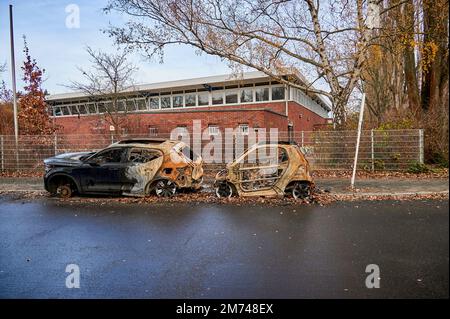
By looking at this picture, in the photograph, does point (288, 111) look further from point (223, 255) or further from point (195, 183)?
point (223, 255)

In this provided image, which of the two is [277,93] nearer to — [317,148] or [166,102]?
[166,102]

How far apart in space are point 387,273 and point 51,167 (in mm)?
9976

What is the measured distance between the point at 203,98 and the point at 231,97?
2.85m

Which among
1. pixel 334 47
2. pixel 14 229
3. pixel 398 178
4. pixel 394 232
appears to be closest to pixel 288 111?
pixel 334 47

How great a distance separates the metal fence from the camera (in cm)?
1288

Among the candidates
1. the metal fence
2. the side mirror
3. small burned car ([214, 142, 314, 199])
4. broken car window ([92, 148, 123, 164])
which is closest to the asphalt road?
small burned car ([214, 142, 314, 199])

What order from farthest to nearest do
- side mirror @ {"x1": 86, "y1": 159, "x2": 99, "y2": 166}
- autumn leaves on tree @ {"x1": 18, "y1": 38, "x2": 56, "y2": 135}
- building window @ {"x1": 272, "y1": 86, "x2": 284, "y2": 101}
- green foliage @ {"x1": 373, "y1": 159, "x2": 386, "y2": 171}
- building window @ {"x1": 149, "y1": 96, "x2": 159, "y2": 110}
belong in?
building window @ {"x1": 149, "y1": 96, "x2": 159, "y2": 110}, building window @ {"x1": 272, "y1": 86, "x2": 284, "y2": 101}, autumn leaves on tree @ {"x1": 18, "y1": 38, "x2": 56, "y2": 135}, green foliage @ {"x1": 373, "y1": 159, "x2": 386, "y2": 171}, side mirror @ {"x1": 86, "y1": 159, "x2": 99, "y2": 166}

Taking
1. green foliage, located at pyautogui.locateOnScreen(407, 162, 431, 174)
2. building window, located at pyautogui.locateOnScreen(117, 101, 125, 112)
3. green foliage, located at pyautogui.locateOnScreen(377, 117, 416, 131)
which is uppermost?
building window, located at pyautogui.locateOnScreen(117, 101, 125, 112)

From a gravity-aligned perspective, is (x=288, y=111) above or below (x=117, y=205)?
above

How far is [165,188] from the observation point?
9594 millimetres

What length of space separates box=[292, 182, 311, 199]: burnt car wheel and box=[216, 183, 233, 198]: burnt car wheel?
1718mm

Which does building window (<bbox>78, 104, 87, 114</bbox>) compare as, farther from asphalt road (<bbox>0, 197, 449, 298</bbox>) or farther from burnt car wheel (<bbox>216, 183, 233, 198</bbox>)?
burnt car wheel (<bbox>216, 183, 233, 198</bbox>)

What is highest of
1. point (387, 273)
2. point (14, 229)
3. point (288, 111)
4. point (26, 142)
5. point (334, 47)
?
point (334, 47)

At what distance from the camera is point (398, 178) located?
11.5m
